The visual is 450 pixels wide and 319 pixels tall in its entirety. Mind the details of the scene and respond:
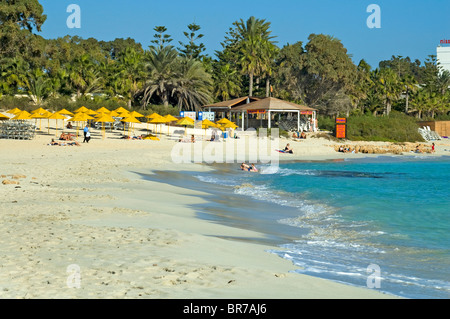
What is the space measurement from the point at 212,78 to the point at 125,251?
215ft

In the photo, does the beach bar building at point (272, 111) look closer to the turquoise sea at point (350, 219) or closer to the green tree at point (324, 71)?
the green tree at point (324, 71)

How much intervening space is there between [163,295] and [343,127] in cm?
4800

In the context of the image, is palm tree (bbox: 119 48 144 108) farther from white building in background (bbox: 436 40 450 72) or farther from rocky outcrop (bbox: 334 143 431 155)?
white building in background (bbox: 436 40 450 72)

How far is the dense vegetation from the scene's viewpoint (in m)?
55.0

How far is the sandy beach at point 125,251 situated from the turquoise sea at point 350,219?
0.88 metres

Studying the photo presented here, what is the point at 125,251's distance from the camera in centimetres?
788

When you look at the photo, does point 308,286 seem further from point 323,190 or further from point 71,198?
point 323,190

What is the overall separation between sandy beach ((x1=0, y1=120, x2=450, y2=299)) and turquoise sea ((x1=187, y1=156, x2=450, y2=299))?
882mm

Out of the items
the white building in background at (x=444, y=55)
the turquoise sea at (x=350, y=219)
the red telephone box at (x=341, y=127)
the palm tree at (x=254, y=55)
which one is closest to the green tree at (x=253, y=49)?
the palm tree at (x=254, y=55)

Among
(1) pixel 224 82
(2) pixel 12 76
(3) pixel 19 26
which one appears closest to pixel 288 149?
(3) pixel 19 26

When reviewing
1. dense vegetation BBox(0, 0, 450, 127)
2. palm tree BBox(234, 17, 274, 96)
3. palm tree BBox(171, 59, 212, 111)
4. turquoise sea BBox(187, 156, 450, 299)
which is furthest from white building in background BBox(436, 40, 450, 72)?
turquoise sea BBox(187, 156, 450, 299)

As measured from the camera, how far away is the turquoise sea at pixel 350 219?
27.5 ft

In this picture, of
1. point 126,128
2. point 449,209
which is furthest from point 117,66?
point 449,209

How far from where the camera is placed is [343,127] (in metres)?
51.9
